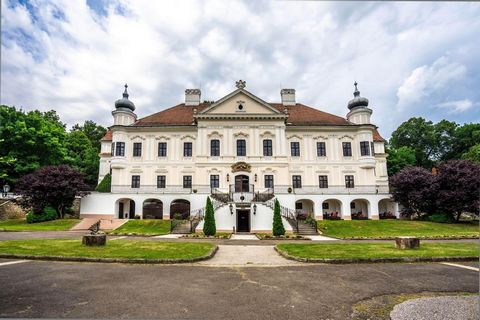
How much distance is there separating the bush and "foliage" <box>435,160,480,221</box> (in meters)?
36.3

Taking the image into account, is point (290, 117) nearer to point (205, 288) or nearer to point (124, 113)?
point (124, 113)

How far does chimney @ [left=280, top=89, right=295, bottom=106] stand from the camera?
4072 cm

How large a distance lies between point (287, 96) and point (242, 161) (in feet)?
45.0

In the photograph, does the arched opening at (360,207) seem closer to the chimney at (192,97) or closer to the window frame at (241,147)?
the window frame at (241,147)

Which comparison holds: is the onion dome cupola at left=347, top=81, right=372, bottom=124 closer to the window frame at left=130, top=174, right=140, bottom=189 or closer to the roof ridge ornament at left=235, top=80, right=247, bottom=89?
the roof ridge ornament at left=235, top=80, right=247, bottom=89

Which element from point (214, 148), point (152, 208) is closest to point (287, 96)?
point (214, 148)

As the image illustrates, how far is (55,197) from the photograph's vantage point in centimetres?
2862

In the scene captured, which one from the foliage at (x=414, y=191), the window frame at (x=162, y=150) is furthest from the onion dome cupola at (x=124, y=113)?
the foliage at (x=414, y=191)

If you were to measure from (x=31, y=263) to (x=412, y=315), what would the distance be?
11.1 meters

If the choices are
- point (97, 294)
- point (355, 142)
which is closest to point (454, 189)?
point (355, 142)

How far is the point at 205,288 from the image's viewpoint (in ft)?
24.3

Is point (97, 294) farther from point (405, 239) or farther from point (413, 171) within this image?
point (413, 171)

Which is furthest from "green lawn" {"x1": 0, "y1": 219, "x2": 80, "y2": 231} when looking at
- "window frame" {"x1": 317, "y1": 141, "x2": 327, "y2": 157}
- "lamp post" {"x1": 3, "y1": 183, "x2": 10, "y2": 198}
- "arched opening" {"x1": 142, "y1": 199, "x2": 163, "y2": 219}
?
"window frame" {"x1": 317, "y1": 141, "x2": 327, "y2": 157}

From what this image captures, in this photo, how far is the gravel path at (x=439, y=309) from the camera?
5250 millimetres
